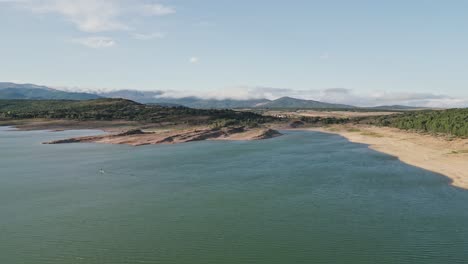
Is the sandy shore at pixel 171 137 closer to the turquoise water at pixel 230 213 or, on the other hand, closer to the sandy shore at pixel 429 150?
the sandy shore at pixel 429 150

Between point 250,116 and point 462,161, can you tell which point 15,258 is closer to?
point 462,161

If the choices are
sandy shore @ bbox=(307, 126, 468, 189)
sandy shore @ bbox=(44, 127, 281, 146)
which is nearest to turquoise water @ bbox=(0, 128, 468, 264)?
sandy shore @ bbox=(307, 126, 468, 189)

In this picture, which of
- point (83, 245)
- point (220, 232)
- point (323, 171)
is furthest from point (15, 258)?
point (323, 171)

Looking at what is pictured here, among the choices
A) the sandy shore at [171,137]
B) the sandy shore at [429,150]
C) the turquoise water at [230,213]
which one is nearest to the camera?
the turquoise water at [230,213]

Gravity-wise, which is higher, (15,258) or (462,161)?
(462,161)

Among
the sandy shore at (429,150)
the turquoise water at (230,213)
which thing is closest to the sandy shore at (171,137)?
the sandy shore at (429,150)

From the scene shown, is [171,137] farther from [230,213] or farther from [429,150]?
[230,213]

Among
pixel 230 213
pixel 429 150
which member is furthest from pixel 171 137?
pixel 230 213
